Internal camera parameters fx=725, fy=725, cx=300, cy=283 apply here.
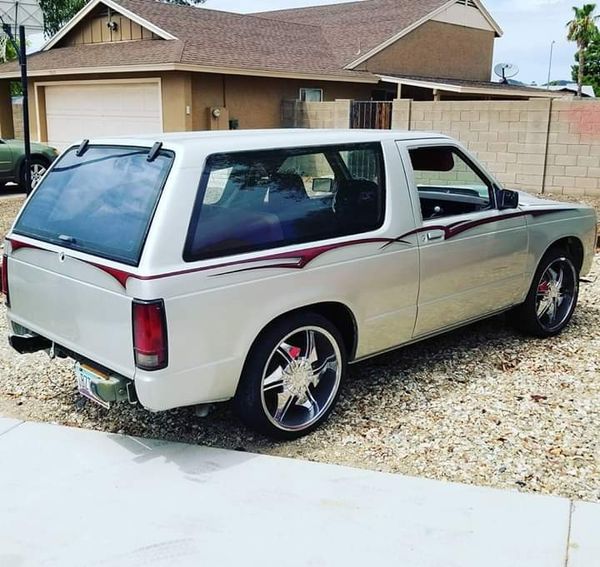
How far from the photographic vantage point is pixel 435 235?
4910mm

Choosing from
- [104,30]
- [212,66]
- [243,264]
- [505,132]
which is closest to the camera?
[243,264]

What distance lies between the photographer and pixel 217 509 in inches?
141

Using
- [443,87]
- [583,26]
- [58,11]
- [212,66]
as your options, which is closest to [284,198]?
[212,66]

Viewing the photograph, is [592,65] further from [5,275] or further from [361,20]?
[5,275]

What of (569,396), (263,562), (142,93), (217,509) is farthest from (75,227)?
(142,93)

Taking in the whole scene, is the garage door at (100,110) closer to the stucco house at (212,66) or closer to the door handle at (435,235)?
the stucco house at (212,66)

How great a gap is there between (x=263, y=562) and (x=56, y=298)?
1.93m

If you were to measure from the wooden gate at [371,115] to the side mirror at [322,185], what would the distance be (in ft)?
44.6

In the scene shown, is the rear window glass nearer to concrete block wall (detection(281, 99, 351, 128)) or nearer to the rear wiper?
the rear wiper

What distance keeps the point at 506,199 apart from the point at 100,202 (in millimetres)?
3033

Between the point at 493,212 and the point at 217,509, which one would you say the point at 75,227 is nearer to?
the point at 217,509

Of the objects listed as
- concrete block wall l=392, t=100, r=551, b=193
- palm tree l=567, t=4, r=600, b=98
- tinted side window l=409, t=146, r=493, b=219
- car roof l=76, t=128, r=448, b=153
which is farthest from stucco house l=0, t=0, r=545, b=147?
palm tree l=567, t=4, r=600, b=98

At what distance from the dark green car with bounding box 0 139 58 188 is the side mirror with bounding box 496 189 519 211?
13097 mm

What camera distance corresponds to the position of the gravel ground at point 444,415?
4090 millimetres
